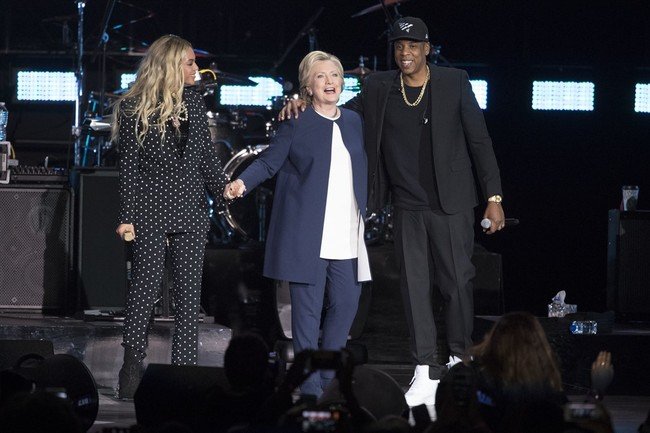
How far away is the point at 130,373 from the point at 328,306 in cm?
109

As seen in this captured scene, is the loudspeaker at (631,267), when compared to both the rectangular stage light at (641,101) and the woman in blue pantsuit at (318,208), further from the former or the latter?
the rectangular stage light at (641,101)

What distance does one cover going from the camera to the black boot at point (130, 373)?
632 centimetres

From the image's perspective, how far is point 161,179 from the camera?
622 cm

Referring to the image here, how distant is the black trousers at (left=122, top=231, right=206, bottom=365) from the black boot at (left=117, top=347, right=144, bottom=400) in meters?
0.04

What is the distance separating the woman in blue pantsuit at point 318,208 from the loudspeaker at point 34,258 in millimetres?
1978

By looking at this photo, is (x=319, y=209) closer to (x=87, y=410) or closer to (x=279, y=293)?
(x=87, y=410)

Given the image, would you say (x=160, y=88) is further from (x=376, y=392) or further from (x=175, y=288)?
(x=376, y=392)

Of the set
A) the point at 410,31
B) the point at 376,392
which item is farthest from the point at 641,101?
the point at 376,392

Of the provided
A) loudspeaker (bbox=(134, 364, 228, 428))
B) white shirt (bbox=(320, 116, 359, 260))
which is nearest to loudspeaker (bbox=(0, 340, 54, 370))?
loudspeaker (bbox=(134, 364, 228, 428))

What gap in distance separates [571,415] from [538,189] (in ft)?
25.0

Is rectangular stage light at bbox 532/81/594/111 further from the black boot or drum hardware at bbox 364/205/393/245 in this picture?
the black boot

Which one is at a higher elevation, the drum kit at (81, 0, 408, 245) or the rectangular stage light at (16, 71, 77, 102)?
the rectangular stage light at (16, 71, 77, 102)

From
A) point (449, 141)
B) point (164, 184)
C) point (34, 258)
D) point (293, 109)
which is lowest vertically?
point (34, 258)

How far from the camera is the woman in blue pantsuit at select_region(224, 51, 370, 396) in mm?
6055
